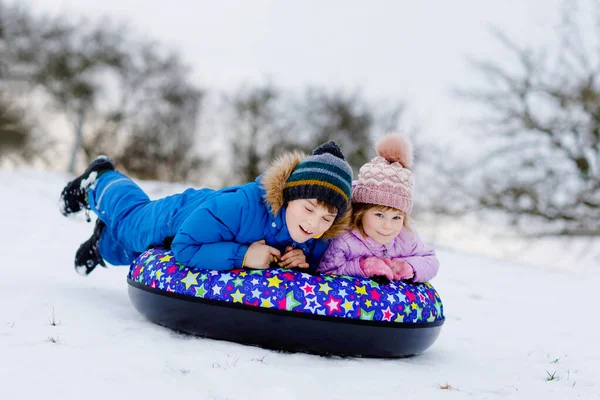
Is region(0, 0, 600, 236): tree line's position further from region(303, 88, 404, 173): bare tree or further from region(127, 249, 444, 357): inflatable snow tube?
region(127, 249, 444, 357): inflatable snow tube

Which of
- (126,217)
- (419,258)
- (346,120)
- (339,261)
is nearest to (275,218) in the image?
(339,261)

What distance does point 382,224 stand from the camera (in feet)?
11.0

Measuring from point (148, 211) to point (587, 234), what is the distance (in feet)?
38.2

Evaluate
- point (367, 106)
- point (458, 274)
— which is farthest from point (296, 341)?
point (367, 106)

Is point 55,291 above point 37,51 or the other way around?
the other way around

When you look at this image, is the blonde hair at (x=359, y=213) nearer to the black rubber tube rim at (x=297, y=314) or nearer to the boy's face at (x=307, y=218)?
the boy's face at (x=307, y=218)

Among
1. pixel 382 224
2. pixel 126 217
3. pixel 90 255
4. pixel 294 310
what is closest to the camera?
pixel 294 310

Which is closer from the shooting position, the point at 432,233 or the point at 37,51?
the point at 432,233

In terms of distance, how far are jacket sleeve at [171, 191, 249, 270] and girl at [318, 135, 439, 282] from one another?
0.66 m

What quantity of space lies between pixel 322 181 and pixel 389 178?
0.52 metres

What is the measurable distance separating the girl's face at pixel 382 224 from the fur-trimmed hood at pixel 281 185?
12cm

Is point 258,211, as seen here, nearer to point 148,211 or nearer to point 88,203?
point 148,211

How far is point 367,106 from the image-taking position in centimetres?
2206

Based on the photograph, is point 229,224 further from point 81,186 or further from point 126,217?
point 81,186
